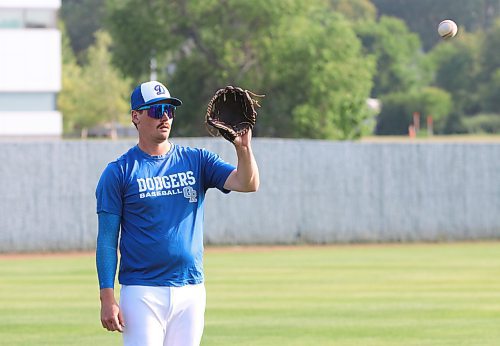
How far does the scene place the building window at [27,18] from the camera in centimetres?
6231

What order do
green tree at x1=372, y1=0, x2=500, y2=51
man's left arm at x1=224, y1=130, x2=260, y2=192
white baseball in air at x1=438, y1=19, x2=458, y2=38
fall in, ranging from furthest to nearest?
1. green tree at x1=372, y1=0, x2=500, y2=51
2. white baseball in air at x1=438, y1=19, x2=458, y2=38
3. man's left arm at x1=224, y1=130, x2=260, y2=192

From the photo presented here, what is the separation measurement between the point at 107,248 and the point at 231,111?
40.0 inches

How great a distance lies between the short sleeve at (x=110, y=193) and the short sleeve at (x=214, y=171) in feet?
1.66

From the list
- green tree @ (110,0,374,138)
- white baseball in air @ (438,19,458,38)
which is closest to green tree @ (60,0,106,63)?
green tree @ (110,0,374,138)

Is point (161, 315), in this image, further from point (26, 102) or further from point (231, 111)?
point (26, 102)

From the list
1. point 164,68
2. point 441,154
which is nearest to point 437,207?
point 441,154

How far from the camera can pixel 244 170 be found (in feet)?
→ 23.0

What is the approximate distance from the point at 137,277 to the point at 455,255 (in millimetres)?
18449

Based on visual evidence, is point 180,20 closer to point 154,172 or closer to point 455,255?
point 455,255

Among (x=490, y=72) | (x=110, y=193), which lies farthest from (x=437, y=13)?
(x=110, y=193)

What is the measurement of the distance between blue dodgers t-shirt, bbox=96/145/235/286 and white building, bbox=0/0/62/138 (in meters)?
55.2

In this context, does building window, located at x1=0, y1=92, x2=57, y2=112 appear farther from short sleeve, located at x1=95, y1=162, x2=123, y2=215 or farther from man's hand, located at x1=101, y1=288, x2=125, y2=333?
man's hand, located at x1=101, y1=288, x2=125, y2=333

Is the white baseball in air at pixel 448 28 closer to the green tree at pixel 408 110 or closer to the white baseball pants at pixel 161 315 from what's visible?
the white baseball pants at pixel 161 315

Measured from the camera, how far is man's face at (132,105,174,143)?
7.13 metres
